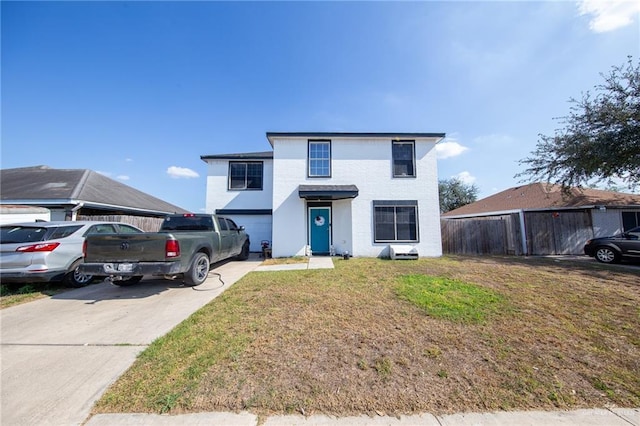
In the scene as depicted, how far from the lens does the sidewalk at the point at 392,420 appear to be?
1912 mm

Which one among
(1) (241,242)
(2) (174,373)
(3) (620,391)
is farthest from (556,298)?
(1) (241,242)

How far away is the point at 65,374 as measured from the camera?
2.61 metres

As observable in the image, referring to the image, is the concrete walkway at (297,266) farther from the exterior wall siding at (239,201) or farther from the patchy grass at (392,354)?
the exterior wall siding at (239,201)

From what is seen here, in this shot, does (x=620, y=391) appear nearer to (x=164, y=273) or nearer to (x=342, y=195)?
(x=164, y=273)

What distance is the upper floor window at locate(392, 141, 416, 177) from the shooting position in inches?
429

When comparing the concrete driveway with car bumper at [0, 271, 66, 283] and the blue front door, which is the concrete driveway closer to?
car bumper at [0, 271, 66, 283]

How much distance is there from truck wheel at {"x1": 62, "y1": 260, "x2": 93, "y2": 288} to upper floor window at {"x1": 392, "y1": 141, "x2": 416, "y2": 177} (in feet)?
37.5

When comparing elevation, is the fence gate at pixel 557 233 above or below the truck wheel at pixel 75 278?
above

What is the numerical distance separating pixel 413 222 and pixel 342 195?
363 centimetres

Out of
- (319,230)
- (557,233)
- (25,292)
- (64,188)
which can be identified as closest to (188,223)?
(25,292)

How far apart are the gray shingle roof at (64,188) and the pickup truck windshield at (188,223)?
273 inches

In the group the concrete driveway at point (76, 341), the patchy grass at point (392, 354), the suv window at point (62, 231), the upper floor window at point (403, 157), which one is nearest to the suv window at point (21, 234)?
the suv window at point (62, 231)

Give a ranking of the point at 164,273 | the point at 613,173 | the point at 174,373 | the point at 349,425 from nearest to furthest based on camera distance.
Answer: the point at 349,425
the point at 174,373
the point at 164,273
the point at 613,173

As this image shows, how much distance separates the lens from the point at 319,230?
35.6ft
